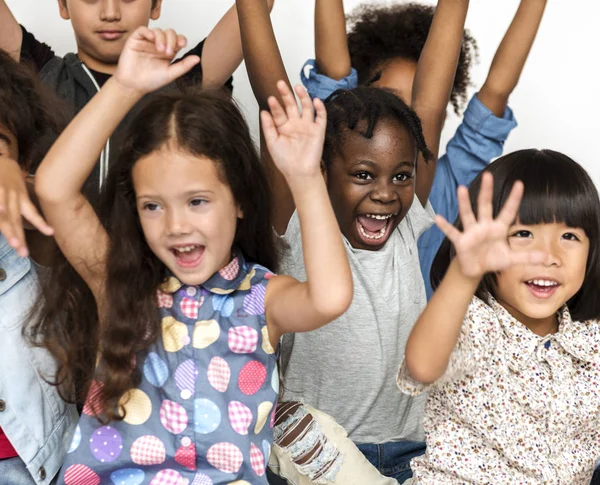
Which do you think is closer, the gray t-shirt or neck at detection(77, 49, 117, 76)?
the gray t-shirt

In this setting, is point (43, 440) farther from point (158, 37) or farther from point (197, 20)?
point (197, 20)

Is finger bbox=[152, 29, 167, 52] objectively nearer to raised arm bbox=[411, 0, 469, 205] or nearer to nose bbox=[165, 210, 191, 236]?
nose bbox=[165, 210, 191, 236]

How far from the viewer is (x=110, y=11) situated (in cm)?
189

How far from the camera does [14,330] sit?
1462mm

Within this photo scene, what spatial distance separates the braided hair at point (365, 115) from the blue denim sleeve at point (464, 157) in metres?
0.21

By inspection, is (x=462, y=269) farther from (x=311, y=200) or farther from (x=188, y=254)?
(x=188, y=254)

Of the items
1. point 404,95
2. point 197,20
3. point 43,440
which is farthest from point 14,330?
point 197,20

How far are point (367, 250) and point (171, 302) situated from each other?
428 mm

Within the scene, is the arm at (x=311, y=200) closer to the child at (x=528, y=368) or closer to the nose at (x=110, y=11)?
the child at (x=528, y=368)

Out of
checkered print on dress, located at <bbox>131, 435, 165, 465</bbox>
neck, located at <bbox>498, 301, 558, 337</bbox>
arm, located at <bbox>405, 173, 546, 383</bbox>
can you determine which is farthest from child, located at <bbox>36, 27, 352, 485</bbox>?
neck, located at <bbox>498, 301, 558, 337</bbox>

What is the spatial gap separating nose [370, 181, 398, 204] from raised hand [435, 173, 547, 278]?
47 centimetres

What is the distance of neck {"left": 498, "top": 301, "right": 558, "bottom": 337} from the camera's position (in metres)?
1.50

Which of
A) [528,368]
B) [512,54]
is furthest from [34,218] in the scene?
[512,54]

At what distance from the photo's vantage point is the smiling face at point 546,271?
1438 mm
